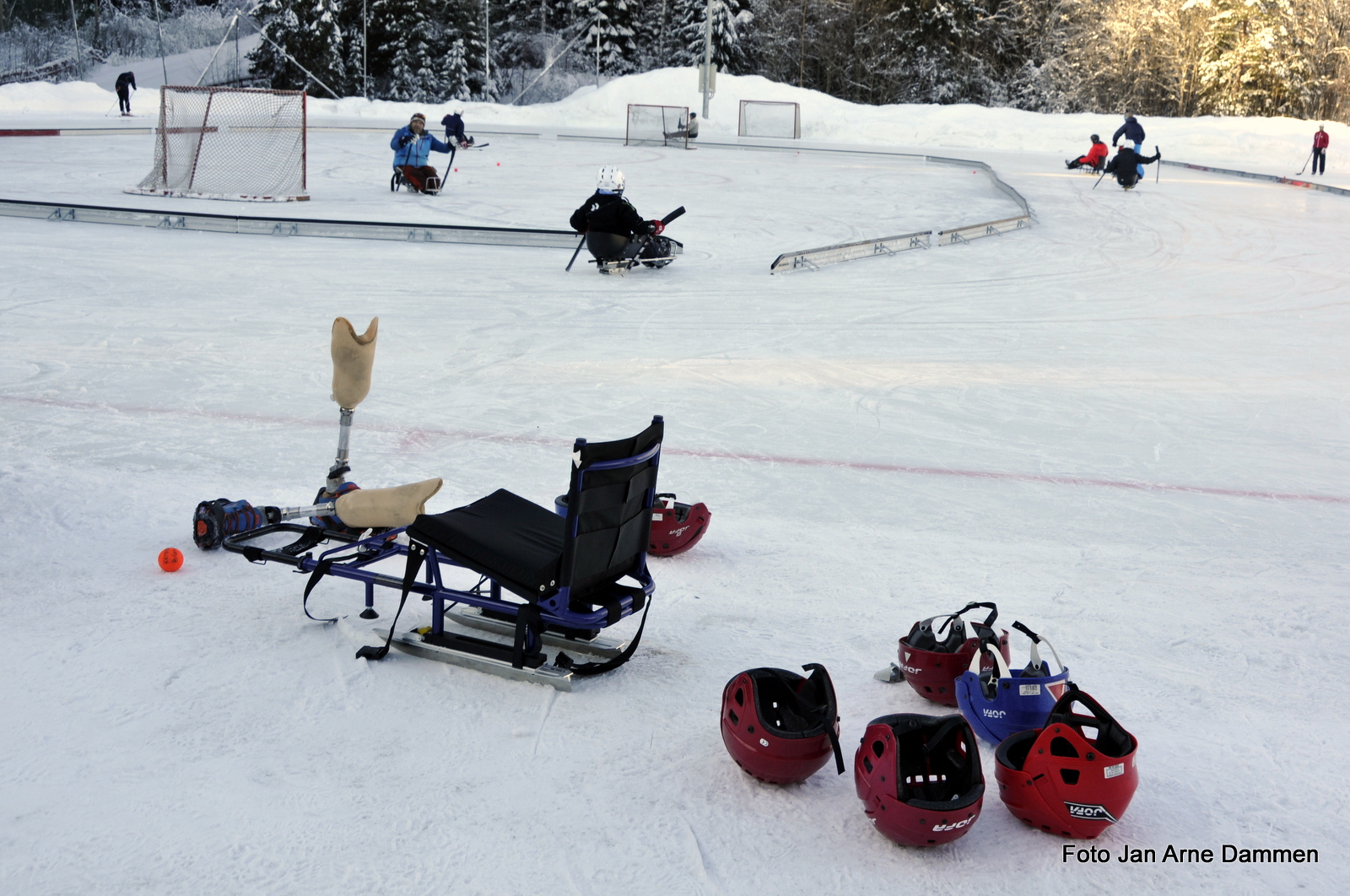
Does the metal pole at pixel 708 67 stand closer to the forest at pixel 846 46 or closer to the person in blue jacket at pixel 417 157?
the forest at pixel 846 46

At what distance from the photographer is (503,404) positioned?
6.68 meters

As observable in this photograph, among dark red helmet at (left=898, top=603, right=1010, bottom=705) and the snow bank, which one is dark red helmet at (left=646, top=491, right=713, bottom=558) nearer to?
dark red helmet at (left=898, top=603, right=1010, bottom=705)

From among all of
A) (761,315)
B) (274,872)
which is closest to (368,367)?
(274,872)

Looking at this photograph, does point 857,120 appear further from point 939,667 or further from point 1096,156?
point 939,667

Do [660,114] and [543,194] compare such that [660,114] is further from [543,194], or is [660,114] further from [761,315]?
[761,315]

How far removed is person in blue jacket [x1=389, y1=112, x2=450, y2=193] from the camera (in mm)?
15854

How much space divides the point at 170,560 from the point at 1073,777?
3072 millimetres

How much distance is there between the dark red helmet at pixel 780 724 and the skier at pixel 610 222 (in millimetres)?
Result: 8278

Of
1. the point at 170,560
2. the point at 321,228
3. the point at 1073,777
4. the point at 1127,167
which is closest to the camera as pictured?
the point at 1073,777

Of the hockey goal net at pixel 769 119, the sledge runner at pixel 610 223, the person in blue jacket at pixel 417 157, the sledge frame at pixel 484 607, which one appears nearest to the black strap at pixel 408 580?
the sledge frame at pixel 484 607

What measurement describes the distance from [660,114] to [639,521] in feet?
91.1

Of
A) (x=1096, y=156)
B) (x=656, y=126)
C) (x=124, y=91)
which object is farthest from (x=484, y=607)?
(x=124, y=91)

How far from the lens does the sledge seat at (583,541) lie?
3.11 metres

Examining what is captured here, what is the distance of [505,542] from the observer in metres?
3.40
